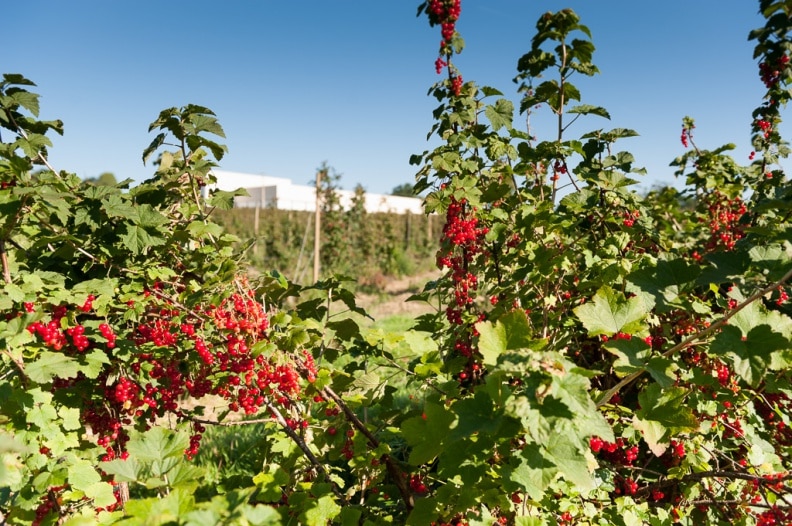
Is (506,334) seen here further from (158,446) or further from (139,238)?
(139,238)

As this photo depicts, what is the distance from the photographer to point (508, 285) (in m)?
2.58

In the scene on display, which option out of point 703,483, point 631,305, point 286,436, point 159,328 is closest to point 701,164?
point 703,483

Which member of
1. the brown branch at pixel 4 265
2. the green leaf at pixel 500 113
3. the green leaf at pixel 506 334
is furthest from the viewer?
the green leaf at pixel 500 113

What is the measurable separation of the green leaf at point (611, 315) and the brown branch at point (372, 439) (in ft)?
3.60

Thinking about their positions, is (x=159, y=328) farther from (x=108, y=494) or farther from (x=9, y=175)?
(x=9, y=175)

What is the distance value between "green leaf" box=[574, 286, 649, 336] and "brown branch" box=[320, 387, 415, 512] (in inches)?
43.2

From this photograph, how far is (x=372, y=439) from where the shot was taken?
2.12m

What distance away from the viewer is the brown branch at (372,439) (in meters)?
2.10

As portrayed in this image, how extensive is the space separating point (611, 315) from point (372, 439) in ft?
3.84

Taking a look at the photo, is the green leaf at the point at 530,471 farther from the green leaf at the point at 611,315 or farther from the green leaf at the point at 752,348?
the green leaf at the point at 752,348

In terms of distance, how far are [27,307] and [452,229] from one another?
6.39 feet

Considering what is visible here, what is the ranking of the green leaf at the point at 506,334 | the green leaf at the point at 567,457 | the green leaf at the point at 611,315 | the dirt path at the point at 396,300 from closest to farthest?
1. the green leaf at the point at 567,457
2. the green leaf at the point at 506,334
3. the green leaf at the point at 611,315
4. the dirt path at the point at 396,300

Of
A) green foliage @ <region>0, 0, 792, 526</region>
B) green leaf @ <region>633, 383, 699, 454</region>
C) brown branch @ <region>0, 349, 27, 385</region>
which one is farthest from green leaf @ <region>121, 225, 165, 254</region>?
green leaf @ <region>633, 383, 699, 454</region>

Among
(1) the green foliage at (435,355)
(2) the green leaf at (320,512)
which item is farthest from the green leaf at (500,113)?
(2) the green leaf at (320,512)
